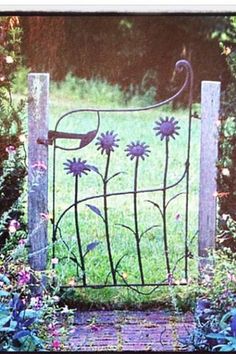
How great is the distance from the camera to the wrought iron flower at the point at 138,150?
2443 mm

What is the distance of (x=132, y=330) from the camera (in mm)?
2512

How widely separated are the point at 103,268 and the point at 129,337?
0.24 metres

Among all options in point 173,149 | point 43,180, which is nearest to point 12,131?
point 43,180

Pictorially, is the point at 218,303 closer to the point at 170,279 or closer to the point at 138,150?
the point at 170,279

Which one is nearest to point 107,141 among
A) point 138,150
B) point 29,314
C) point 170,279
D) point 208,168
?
point 138,150

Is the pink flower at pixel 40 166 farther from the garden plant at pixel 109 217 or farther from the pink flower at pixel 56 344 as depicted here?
the pink flower at pixel 56 344

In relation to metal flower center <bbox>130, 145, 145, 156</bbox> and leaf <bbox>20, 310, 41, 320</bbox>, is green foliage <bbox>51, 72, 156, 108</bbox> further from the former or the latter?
leaf <bbox>20, 310, 41, 320</bbox>

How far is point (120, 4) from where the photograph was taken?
2400 mm

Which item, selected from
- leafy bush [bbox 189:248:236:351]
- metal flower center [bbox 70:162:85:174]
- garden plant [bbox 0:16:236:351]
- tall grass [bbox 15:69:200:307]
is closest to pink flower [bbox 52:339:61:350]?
garden plant [bbox 0:16:236:351]

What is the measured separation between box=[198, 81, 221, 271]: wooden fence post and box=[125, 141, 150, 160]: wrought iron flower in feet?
0.57

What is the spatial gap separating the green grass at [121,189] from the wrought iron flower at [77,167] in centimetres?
1

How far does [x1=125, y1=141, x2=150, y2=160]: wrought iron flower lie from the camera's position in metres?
2.44

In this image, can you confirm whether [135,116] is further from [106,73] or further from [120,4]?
[120,4]

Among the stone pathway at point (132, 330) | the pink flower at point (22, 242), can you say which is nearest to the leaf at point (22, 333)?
the stone pathway at point (132, 330)
